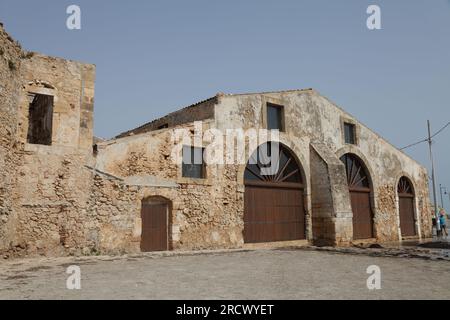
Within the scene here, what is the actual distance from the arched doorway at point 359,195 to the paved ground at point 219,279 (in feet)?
26.9

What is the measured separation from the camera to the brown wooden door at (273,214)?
498 inches

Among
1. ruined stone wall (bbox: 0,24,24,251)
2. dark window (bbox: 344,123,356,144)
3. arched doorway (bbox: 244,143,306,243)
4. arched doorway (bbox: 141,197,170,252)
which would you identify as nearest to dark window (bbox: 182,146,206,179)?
arched doorway (bbox: 141,197,170,252)

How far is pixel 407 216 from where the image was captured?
63.6 ft

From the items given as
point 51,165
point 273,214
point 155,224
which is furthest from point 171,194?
point 273,214

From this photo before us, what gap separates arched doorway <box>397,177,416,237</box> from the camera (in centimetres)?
1902

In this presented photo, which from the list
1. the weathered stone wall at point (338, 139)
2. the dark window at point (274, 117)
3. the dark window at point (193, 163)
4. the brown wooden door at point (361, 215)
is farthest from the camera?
the brown wooden door at point (361, 215)

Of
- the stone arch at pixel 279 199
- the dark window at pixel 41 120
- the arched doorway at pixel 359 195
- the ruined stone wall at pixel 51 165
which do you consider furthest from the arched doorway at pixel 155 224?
the arched doorway at pixel 359 195

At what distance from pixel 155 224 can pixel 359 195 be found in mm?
10303

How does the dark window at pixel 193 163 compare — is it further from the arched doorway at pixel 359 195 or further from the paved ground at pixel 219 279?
the arched doorway at pixel 359 195

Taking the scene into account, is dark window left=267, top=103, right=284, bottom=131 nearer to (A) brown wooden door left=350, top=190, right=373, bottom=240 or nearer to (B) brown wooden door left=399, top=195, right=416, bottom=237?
(A) brown wooden door left=350, top=190, right=373, bottom=240

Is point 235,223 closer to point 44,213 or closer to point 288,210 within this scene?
point 288,210

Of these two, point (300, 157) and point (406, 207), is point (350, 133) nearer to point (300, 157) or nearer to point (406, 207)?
point (300, 157)

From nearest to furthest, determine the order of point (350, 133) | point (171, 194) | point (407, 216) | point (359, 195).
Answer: point (171, 194) < point (359, 195) < point (350, 133) < point (407, 216)

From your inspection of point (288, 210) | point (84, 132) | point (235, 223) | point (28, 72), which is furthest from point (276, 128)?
point (28, 72)
